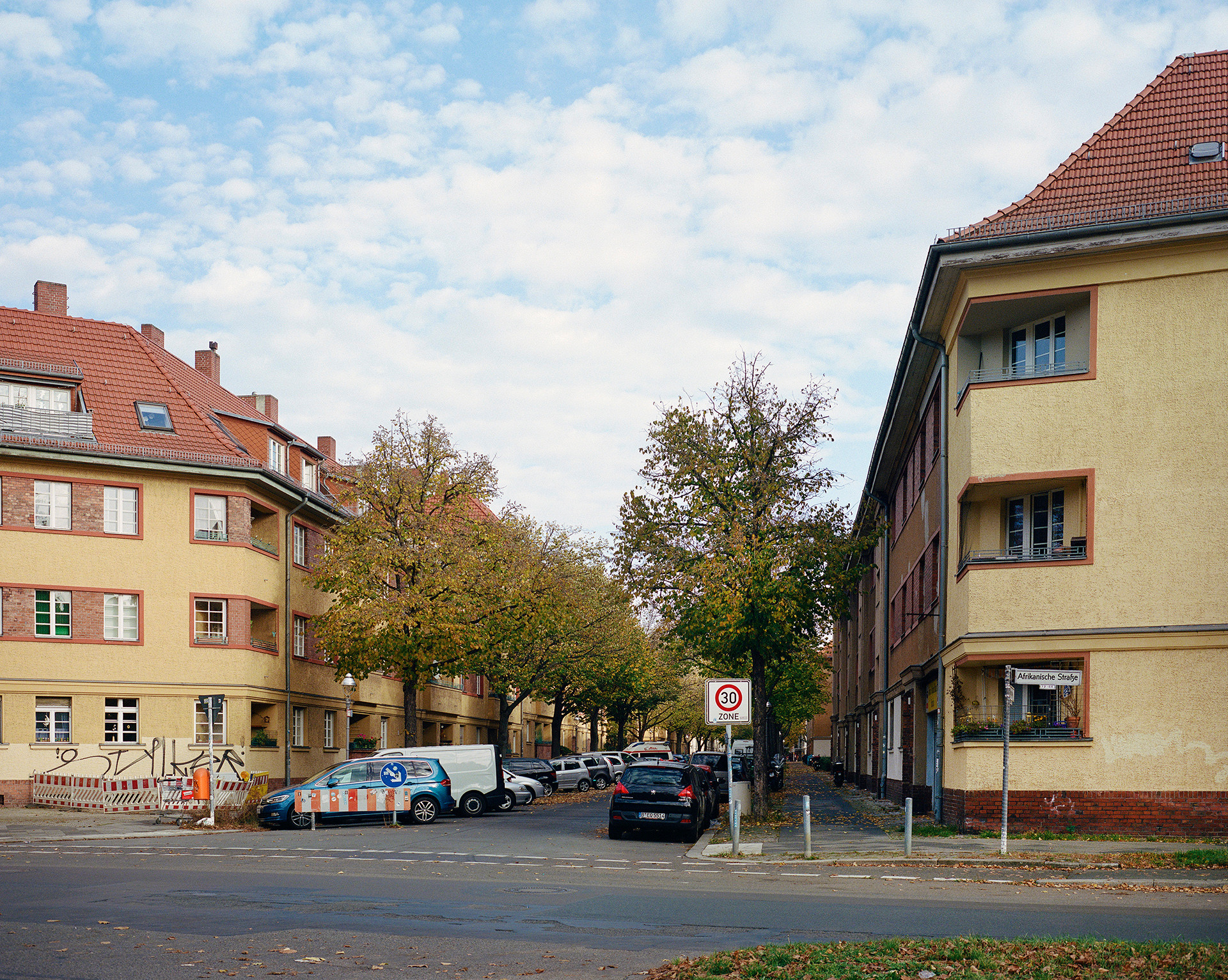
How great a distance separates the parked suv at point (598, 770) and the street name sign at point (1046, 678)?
3481 centimetres

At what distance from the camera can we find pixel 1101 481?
2144 centimetres

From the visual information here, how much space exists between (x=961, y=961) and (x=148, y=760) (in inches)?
1190

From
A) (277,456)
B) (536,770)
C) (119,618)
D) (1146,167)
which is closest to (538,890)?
(1146,167)

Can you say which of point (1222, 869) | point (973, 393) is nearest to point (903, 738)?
point (973, 393)

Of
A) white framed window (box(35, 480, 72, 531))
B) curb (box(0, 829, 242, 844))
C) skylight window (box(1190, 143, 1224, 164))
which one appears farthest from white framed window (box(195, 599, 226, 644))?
skylight window (box(1190, 143, 1224, 164))

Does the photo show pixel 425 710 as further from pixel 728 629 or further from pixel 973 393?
pixel 973 393

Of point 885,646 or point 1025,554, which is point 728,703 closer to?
point 1025,554

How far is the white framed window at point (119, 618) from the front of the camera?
34625 mm

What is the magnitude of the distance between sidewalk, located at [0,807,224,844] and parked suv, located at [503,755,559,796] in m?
16.3

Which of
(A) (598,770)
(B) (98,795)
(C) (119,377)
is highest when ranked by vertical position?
(C) (119,377)

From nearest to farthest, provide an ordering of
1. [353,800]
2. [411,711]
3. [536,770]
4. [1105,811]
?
1. [1105,811]
2. [353,800]
3. [411,711]
4. [536,770]

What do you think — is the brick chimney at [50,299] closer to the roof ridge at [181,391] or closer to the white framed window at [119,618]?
the roof ridge at [181,391]

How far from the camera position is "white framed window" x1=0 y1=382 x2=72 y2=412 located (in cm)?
3491

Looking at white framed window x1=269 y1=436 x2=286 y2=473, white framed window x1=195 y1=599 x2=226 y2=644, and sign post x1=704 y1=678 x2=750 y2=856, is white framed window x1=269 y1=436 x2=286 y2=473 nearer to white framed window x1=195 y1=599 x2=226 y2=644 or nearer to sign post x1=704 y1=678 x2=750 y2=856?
white framed window x1=195 y1=599 x2=226 y2=644
